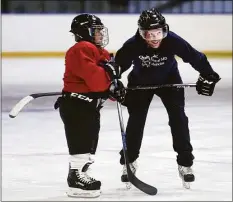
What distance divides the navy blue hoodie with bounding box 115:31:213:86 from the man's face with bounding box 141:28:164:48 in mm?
61

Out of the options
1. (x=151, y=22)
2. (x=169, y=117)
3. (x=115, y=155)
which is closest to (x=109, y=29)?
(x=115, y=155)

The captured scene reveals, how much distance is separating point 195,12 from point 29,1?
114 inches

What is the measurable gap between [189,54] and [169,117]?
0.28 m

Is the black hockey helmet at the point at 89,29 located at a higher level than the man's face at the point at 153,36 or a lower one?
higher

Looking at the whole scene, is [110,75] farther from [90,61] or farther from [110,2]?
[110,2]

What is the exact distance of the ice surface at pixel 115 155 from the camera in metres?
2.91

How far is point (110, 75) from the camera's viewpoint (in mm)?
2648

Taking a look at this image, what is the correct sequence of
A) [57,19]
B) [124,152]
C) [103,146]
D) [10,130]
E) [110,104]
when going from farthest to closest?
[57,19] < [110,104] < [10,130] < [103,146] < [124,152]

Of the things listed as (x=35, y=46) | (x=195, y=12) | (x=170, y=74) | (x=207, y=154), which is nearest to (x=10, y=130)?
(x=207, y=154)

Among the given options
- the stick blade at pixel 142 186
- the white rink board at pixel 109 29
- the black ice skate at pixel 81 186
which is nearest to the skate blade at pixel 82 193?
the black ice skate at pixel 81 186

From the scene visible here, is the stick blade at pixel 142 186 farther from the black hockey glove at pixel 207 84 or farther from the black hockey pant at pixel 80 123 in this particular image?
the black hockey glove at pixel 207 84

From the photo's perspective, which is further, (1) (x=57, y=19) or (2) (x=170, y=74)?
(1) (x=57, y=19)

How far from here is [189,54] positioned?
2.91m

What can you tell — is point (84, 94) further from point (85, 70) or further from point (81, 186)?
point (81, 186)
